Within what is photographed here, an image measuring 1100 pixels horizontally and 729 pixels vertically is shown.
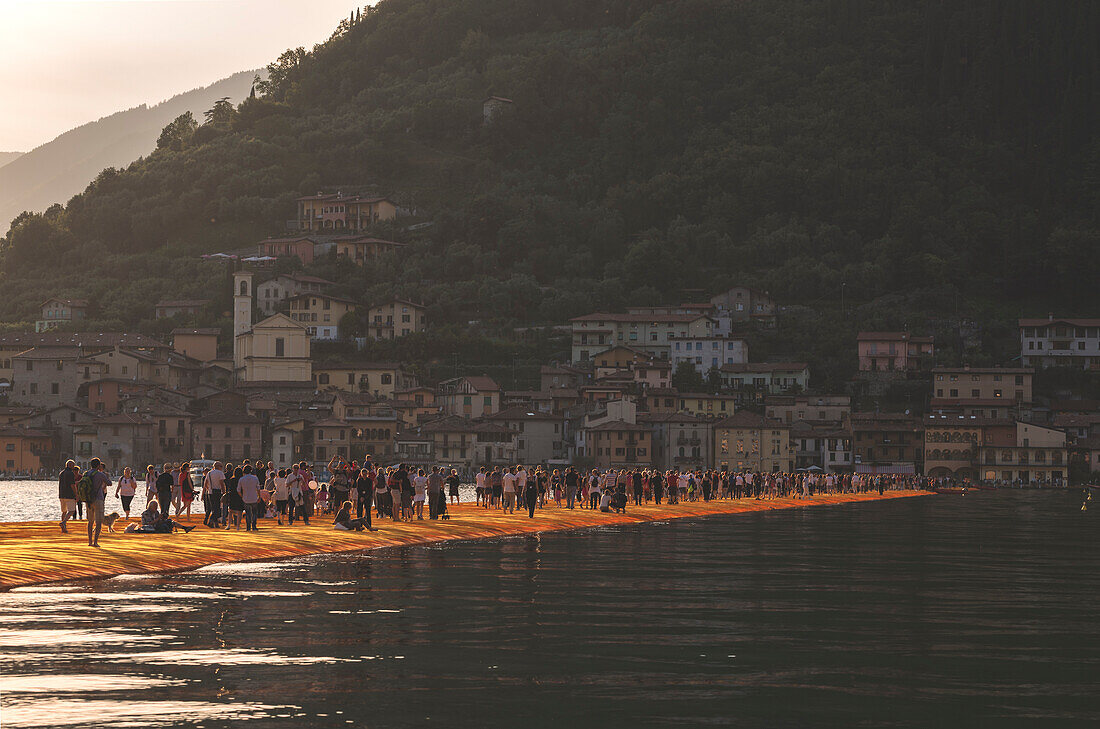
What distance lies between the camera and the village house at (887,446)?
11275 centimetres

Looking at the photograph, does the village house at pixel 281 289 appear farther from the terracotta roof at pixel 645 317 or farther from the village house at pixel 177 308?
the terracotta roof at pixel 645 317

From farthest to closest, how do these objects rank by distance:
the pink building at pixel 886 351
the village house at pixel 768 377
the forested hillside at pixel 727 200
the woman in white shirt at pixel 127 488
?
the forested hillside at pixel 727 200 → the pink building at pixel 886 351 → the village house at pixel 768 377 → the woman in white shirt at pixel 127 488

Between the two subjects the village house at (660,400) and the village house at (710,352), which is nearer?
the village house at (660,400)

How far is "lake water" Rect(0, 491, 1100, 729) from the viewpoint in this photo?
13.8 metres

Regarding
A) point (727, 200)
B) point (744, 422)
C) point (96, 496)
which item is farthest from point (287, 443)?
point (96, 496)

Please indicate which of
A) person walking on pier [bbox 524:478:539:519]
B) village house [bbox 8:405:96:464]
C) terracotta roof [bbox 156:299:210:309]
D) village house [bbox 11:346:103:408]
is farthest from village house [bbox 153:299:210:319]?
person walking on pier [bbox 524:478:539:519]

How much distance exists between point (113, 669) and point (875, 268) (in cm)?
13795

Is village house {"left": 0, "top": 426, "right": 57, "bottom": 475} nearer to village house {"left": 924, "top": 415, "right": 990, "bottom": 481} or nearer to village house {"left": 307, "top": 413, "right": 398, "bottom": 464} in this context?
village house {"left": 307, "top": 413, "right": 398, "bottom": 464}

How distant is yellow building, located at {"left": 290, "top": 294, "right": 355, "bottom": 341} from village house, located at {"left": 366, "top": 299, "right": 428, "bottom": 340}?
3708 millimetres

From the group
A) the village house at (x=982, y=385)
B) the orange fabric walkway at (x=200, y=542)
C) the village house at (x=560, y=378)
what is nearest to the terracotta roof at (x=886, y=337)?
the village house at (x=982, y=385)

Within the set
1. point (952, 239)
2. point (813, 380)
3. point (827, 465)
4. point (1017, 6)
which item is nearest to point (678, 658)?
point (827, 465)

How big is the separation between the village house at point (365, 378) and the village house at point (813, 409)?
112 feet

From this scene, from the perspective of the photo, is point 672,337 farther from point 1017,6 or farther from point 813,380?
point 1017,6

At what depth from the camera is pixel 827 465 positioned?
11275 centimetres
